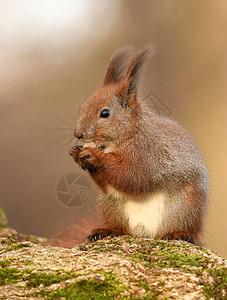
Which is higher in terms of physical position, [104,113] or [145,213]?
[104,113]

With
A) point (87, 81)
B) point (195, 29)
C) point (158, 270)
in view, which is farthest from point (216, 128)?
point (158, 270)

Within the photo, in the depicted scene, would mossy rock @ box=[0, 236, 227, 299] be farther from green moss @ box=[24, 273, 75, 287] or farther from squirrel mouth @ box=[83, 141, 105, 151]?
squirrel mouth @ box=[83, 141, 105, 151]

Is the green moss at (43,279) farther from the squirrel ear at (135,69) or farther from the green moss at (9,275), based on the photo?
the squirrel ear at (135,69)

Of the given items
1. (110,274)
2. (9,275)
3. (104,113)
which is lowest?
(9,275)

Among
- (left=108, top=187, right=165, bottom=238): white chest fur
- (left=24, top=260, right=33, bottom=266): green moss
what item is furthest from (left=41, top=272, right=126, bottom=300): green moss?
(left=108, top=187, right=165, bottom=238): white chest fur

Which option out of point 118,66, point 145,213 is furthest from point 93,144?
point 118,66

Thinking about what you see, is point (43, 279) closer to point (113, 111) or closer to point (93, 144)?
point (93, 144)

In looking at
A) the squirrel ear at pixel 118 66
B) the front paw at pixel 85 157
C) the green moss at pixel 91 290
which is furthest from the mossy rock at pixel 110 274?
the squirrel ear at pixel 118 66
